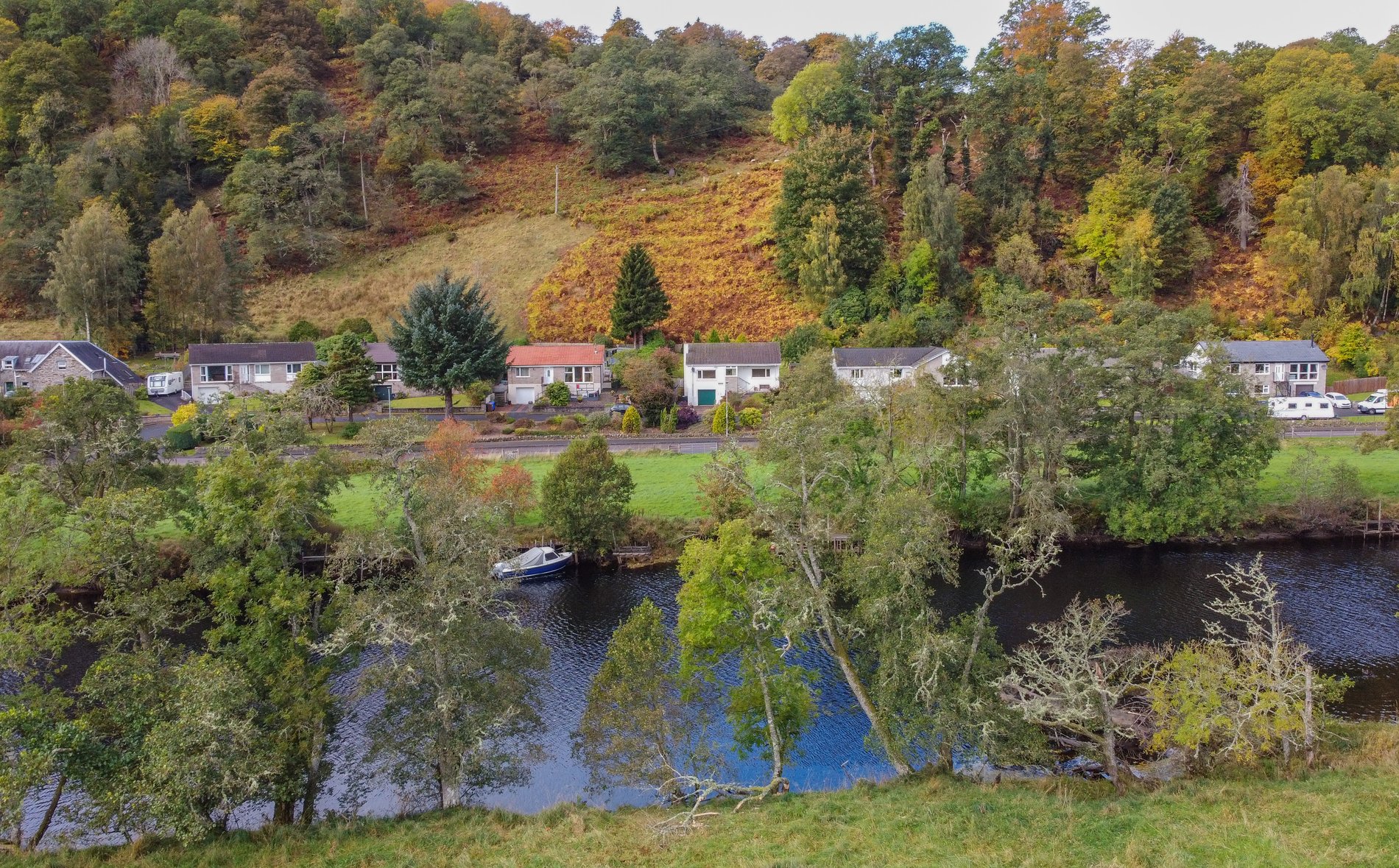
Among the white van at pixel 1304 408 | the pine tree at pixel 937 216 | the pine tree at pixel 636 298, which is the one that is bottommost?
the white van at pixel 1304 408

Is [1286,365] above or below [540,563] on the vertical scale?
above

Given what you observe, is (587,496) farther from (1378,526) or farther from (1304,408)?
(1304,408)

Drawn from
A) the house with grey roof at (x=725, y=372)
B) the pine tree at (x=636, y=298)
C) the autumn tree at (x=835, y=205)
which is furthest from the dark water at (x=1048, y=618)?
the autumn tree at (x=835, y=205)

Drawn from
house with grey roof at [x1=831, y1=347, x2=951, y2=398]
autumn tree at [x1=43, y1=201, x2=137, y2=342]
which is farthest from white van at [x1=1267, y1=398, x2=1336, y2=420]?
autumn tree at [x1=43, y1=201, x2=137, y2=342]

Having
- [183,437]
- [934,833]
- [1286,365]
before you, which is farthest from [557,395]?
[1286,365]

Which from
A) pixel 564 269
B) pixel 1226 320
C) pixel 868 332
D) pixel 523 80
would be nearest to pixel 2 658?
pixel 868 332

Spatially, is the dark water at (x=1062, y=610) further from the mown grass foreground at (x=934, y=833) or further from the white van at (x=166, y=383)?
the white van at (x=166, y=383)

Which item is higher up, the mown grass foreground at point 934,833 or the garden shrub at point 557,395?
the garden shrub at point 557,395
